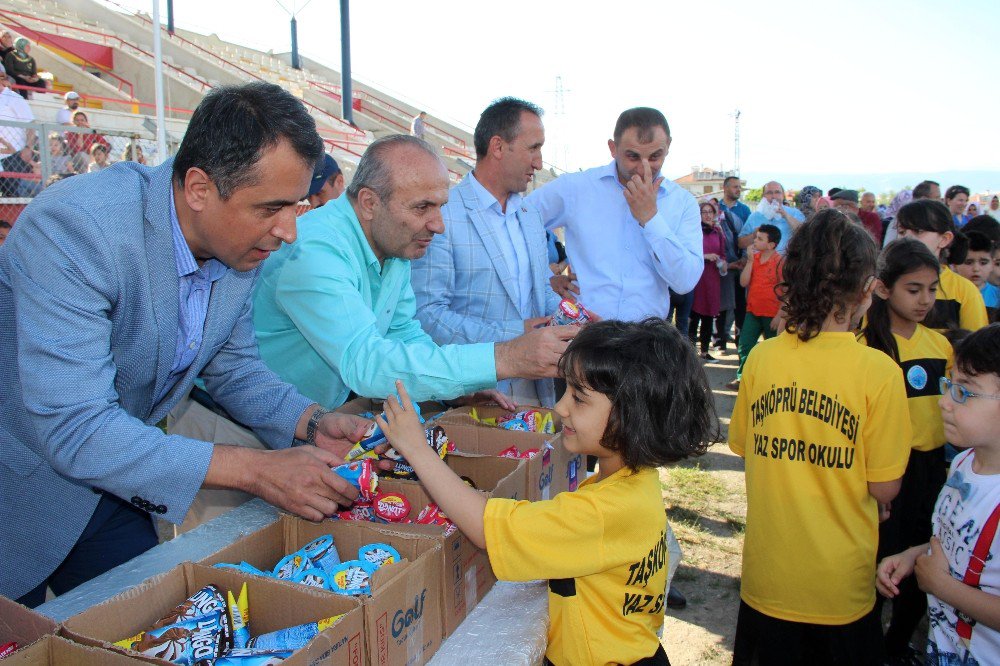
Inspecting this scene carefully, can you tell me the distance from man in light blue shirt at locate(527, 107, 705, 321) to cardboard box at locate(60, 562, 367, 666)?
9.39 ft

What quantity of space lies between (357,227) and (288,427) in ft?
2.55

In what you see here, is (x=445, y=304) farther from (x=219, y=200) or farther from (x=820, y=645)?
(x=820, y=645)

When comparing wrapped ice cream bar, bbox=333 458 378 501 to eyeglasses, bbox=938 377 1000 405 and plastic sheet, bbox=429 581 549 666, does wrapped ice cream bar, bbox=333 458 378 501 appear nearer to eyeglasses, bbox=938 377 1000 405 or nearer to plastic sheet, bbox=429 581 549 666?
plastic sheet, bbox=429 581 549 666

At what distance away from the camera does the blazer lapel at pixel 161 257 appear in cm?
174

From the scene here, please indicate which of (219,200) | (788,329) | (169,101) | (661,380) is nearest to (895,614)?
(788,329)

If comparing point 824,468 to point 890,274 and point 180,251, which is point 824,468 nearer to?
point 890,274

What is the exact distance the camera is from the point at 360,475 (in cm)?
186

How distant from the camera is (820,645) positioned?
2443 millimetres

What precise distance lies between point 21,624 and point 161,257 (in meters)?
0.83

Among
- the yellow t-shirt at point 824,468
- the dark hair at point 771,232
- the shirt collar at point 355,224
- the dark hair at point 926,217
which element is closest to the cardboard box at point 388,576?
the shirt collar at point 355,224

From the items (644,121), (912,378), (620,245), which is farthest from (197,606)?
(644,121)

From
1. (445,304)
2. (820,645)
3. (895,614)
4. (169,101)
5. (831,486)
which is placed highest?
(169,101)

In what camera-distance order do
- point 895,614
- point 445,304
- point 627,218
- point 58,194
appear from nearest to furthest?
point 58,194 < point 895,614 < point 445,304 < point 627,218

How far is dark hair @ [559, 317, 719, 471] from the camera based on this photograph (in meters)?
1.67
